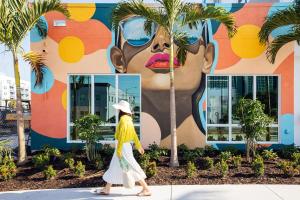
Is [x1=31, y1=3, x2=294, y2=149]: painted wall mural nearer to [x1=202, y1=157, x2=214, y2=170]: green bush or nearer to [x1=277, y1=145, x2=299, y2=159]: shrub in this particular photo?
[x1=277, y1=145, x2=299, y2=159]: shrub

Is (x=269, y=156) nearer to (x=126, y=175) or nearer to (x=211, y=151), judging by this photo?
(x=211, y=151)

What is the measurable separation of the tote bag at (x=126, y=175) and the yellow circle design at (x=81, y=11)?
21.0 feet

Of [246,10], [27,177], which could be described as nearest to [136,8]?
[246,10]

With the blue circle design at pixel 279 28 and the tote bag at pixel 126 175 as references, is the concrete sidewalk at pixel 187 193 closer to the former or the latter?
the tote bag at pixel 126 175

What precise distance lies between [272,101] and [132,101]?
4476mm

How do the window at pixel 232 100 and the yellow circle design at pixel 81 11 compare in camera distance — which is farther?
the window at pixel 232 100

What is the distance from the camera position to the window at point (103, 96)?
11.9 metres

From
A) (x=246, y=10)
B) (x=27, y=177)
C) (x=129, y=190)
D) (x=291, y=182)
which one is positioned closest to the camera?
(x=129, y=190)

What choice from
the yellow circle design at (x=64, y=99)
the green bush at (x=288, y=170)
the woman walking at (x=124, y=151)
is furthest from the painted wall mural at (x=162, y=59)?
the woman walking at (x=124, y=151)

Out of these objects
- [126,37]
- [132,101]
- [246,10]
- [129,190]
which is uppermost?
[246,10]

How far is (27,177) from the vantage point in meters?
8.62

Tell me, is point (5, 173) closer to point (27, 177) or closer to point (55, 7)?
point (27, 177)

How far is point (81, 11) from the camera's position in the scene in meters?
11.8

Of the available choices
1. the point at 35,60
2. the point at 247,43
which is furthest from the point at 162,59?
the point at 35,60
